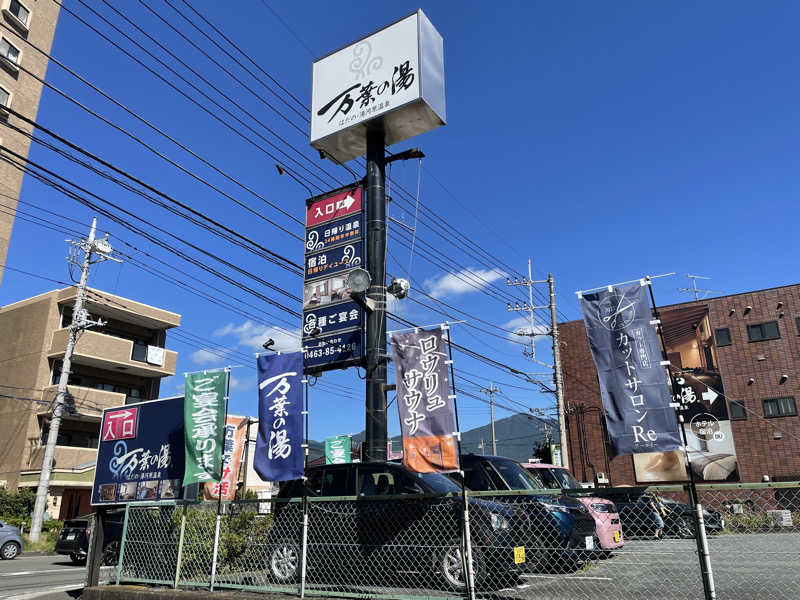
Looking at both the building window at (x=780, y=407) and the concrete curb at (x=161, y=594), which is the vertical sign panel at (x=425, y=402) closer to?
the concrete curb at (x=161, y=594)

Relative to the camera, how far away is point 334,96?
12797 millimetres

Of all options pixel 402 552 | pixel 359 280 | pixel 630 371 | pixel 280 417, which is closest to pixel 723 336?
pixel 359 280

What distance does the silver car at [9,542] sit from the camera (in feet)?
56.0

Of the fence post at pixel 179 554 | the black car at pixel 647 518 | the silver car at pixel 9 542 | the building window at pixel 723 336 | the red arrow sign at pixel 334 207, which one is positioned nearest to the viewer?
the fence post at pixel 179 554

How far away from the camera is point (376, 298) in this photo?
10414 mm

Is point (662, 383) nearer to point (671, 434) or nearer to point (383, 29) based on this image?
point (671, 434)

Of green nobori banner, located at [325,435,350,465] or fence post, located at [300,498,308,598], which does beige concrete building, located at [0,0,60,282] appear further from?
fence post, located at [300,498,308,598]

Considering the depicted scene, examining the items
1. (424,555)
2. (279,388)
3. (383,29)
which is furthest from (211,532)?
(383,29)

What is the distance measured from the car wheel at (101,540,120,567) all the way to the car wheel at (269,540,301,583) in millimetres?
5929

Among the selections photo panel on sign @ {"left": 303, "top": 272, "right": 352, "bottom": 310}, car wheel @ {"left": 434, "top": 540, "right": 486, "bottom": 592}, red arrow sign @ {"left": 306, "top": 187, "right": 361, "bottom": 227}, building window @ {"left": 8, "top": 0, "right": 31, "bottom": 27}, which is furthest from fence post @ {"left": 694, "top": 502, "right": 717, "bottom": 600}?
building window @ {"left": 8, "top": 0, "right": 31, "bottom": 27}

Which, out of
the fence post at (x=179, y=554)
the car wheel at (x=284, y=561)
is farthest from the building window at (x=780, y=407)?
the fence post at (x=179, y=554)

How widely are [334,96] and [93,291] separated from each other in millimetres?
23713

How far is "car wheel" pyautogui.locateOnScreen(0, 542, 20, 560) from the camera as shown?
1709cm

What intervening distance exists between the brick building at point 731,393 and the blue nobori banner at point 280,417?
26606 mm
